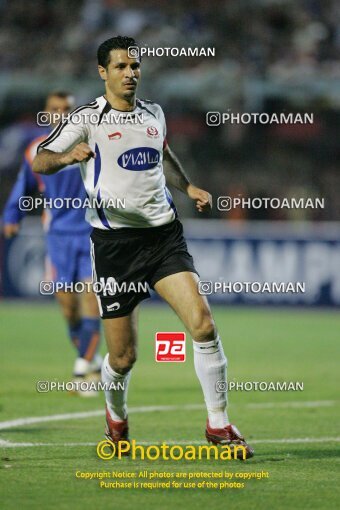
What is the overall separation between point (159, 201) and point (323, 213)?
50.6 ft

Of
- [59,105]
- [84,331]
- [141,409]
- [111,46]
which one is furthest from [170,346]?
[59,105]

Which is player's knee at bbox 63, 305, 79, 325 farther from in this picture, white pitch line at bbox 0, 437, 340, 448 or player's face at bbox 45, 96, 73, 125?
white pitch line at bbox 0, 437, 340, 448

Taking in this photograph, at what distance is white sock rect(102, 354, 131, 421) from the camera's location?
21.6 feet

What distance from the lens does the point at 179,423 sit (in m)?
8.05

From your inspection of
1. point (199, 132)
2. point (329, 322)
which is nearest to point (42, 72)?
point (199, 132)

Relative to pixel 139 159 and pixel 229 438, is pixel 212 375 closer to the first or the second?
pixel 229 438

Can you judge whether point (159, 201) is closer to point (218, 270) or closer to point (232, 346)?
point (232, 346)

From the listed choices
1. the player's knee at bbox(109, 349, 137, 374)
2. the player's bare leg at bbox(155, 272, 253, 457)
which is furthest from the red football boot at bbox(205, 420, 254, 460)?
the player's knee at bbox(109, 349, 137, 374)

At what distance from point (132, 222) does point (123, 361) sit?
0.78 m

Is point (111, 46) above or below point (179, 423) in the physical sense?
above

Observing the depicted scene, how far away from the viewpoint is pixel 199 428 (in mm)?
7816

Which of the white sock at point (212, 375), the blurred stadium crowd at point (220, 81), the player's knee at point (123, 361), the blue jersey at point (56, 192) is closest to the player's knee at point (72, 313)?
the blue jersey at point (56, 192)

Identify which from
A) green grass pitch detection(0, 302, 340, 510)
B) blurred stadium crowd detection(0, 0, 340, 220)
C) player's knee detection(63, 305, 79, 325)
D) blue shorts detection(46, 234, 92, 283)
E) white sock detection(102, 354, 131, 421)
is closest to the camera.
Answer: green grass pitch detection(0, 302, 340, 510)

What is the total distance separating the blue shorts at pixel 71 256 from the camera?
396 inches
